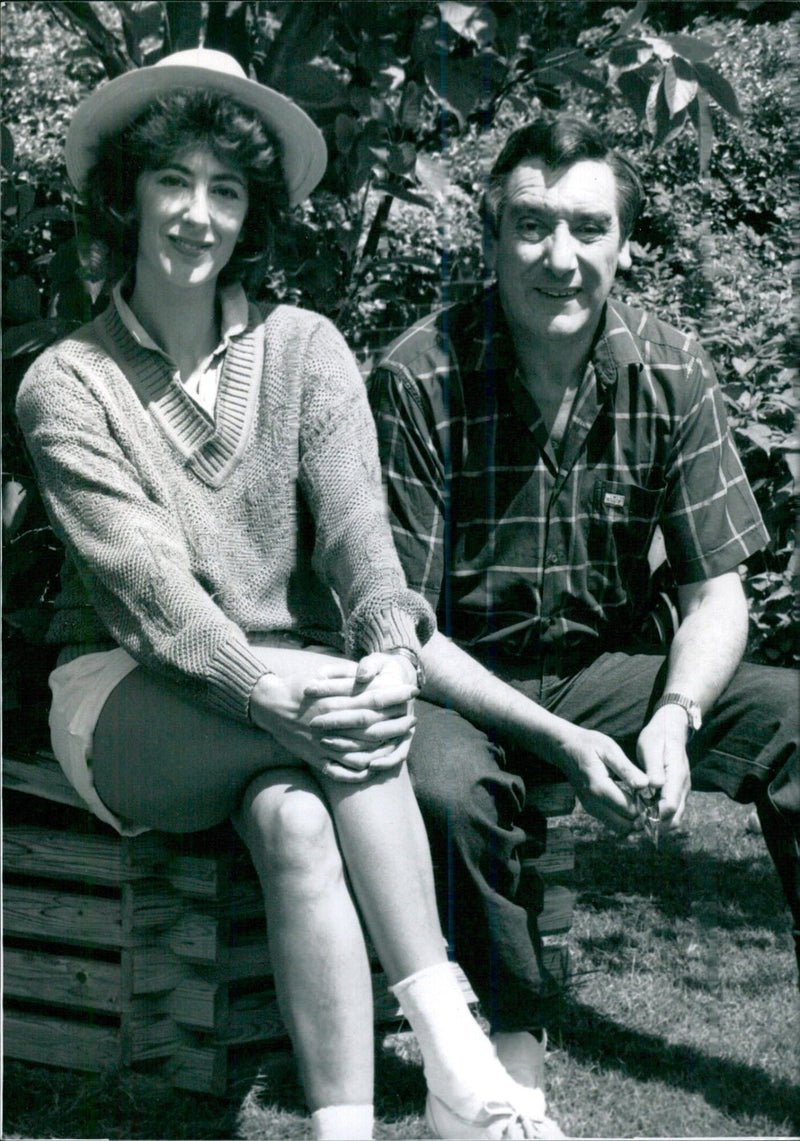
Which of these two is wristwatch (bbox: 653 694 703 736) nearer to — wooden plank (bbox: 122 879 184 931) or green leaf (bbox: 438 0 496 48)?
wooden plank (bbox: 122 879 184 931)

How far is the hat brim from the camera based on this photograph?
7.93 ft

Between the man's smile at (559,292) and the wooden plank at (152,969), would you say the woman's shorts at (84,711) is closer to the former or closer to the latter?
the wooden plank at (152,969)

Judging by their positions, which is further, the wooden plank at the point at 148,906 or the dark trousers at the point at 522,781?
the wooden plank at the point at 148,906

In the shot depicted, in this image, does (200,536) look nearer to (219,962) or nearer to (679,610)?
(219,962)

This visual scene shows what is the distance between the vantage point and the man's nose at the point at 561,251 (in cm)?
255

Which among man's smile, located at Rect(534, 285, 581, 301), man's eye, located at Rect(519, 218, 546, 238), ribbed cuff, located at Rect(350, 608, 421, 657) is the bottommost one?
ribbed cuff, located at Rect(350, 608, 421, 657)

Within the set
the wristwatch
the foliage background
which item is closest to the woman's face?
the foliage background

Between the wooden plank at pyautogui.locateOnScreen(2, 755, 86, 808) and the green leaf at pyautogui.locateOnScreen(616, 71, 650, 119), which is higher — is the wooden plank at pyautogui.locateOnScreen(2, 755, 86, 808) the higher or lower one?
the lower one

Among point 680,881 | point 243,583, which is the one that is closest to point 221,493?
point 243,583

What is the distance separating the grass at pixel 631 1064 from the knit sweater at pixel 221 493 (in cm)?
84

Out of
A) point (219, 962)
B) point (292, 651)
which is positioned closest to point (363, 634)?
point (292, 651)

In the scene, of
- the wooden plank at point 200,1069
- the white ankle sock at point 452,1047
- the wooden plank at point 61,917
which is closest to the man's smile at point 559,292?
the white ankle sock at point 452,1047

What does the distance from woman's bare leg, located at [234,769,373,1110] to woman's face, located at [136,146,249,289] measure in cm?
99

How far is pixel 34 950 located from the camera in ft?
8.71
